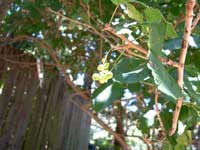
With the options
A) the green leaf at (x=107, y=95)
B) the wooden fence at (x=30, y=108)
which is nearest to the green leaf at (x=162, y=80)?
the green leaf at (x=107, y=95)


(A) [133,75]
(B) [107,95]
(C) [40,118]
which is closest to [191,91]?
(A) [133,75]

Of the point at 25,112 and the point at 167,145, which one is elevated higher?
the point at 25,112

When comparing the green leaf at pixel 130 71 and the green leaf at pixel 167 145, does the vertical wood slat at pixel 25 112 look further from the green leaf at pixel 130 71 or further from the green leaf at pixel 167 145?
the green leaf at pixel 130 71

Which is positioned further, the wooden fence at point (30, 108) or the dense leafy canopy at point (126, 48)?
the wooden fence at point (30, 108)

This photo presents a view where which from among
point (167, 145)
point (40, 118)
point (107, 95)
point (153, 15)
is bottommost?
point (167, 145)

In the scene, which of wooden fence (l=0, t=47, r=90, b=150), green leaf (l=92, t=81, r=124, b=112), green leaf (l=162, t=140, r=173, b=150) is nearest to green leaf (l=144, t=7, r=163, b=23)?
green leaf (l=92, t=81, r=124, b=112)

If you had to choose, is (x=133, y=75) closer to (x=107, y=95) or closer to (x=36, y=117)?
(x=107, y=95)
